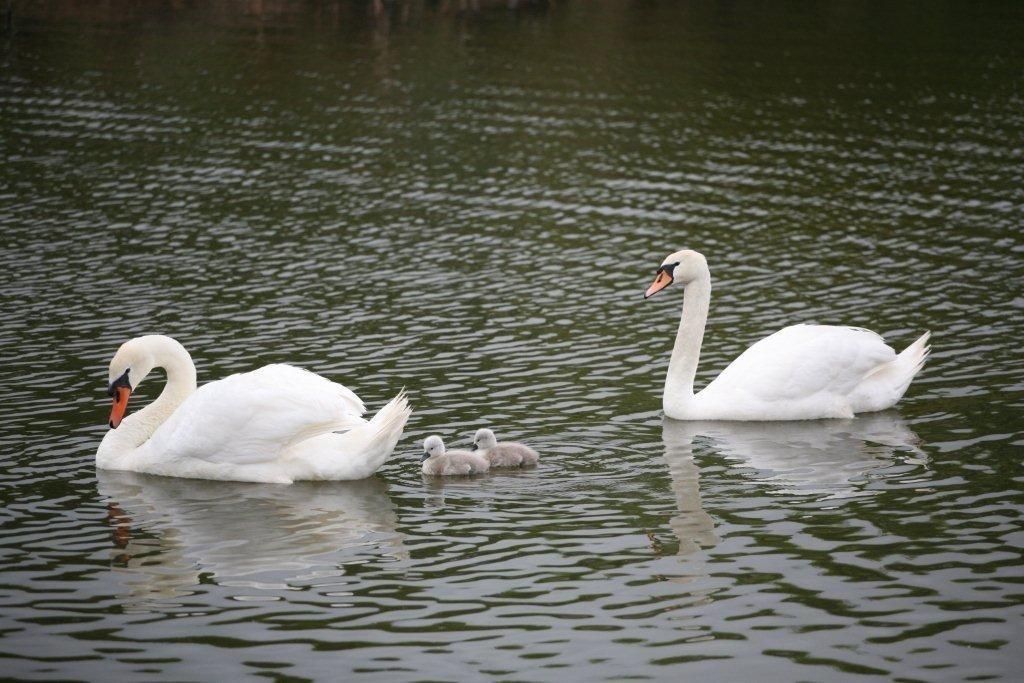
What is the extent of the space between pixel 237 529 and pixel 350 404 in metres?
1.68

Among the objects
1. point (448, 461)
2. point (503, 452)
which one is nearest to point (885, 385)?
point (503, 452)

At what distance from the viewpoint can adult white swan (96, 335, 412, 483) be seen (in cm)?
1304

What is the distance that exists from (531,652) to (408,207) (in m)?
16.0

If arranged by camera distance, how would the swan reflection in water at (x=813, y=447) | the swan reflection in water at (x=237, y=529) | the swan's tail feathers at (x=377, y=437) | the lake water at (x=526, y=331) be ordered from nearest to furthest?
1. the lake water at (x=526, y=331)
2. the swan reflection in water at (x=237, y=529)
3. the swan's tail feathers at (x=377, y=437)
4. the swan reflection in water at (x=813, y=447)

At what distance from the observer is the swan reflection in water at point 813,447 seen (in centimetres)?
1302

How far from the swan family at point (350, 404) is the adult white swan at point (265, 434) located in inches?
0.4

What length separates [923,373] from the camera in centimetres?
1631

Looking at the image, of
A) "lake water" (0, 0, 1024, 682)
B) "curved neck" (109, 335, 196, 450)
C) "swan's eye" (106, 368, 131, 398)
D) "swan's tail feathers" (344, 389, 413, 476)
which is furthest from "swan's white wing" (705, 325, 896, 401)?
"swan's eye" (106, 368, 131, 398)

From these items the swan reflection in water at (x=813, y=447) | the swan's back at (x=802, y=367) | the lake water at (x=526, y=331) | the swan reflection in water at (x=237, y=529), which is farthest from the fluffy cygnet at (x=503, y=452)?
the swan's back at (x=802, y=367)

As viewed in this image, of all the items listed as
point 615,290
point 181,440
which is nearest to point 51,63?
point 615,290

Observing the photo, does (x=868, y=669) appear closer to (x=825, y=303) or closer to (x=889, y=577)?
(x=889, y=577)

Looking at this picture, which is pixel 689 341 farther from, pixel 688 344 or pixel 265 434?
pixel 265 434

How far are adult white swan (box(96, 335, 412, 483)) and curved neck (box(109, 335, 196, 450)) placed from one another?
1.2 inches

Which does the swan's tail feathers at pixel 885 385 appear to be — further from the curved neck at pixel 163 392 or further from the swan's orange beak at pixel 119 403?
the swan's orange beak at pixel 119 403
